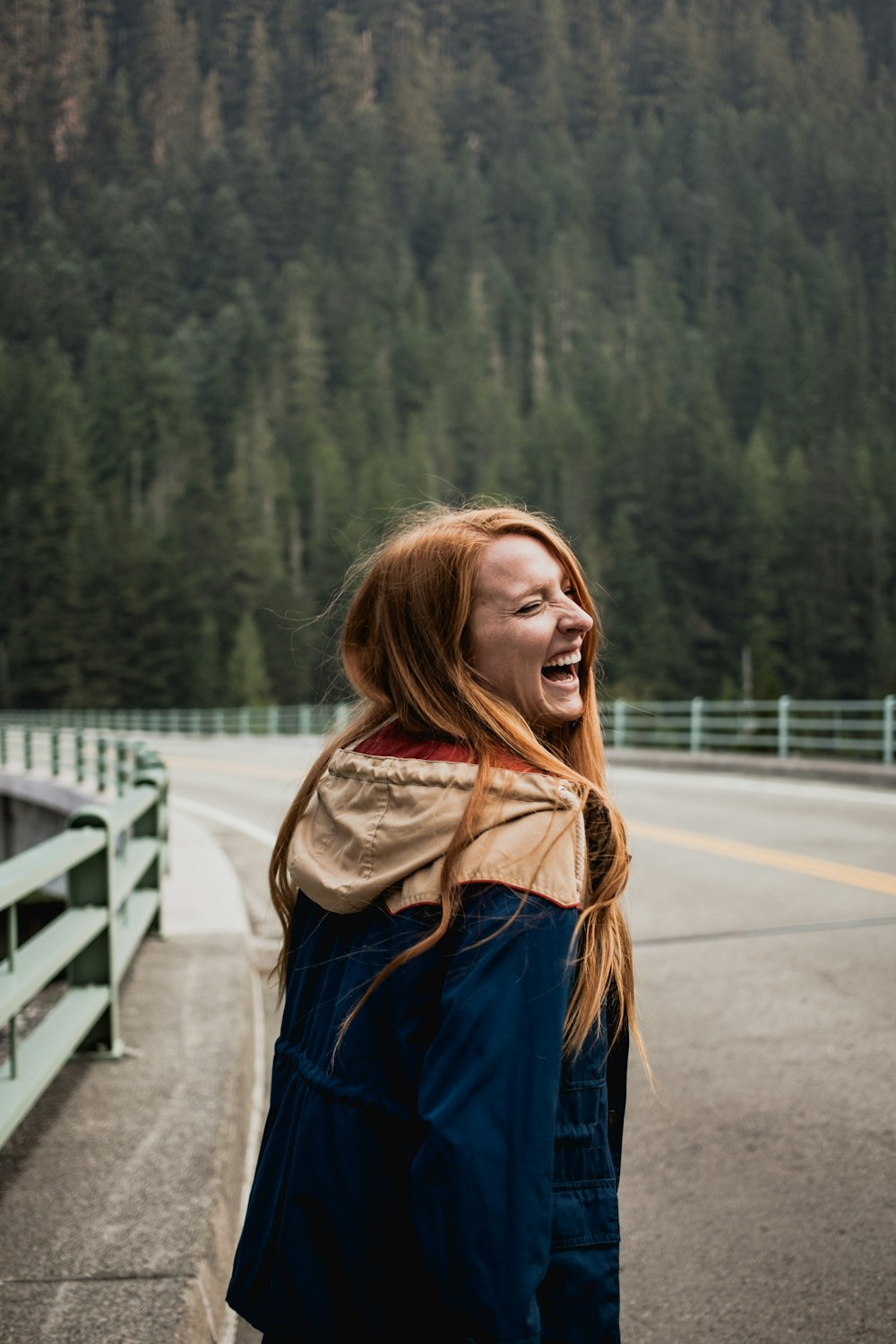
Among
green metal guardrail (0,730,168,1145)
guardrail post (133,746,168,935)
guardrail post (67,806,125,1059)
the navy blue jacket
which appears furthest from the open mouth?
guardrail post (133,746,168,935)

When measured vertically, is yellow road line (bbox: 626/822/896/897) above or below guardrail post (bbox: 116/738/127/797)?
below

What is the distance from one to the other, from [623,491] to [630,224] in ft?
244

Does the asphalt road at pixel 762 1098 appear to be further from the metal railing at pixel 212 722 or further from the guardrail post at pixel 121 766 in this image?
the metal railing at pixel 212 722

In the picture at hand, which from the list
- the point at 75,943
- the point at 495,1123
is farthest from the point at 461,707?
the point at 75,943

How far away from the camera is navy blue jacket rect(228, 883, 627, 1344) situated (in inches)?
59.9

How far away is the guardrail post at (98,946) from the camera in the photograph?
14.3ft

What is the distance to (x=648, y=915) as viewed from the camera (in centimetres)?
807

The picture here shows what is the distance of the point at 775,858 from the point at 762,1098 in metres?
5.89

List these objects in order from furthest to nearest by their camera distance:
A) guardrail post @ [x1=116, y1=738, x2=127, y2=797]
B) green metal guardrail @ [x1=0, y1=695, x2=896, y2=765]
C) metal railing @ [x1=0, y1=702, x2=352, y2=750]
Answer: metal railing @ [x1=0, y1=702, x2=352, y2=750] < green metal guardrail @ [x1=0, y1=695, x2=896, y2=765] < guardrail post @ [x1=116, y1=738, x2=127, y2=797]

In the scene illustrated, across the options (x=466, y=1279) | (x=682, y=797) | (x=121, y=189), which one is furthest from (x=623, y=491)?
(x=121, y=189)

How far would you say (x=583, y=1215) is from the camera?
5.38 ft

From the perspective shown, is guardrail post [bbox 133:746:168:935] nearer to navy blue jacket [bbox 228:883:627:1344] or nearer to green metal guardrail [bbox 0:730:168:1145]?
green metal guardrail [bbox 0:730:168:1145]

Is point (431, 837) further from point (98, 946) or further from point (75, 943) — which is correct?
point (98, 946)

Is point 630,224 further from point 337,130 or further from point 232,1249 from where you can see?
point 232,1249
